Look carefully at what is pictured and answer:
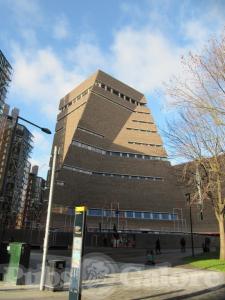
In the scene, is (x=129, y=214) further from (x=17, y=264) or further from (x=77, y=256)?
(x=77, y=256)

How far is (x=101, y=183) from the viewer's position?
7175 cm

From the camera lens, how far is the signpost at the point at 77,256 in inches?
330

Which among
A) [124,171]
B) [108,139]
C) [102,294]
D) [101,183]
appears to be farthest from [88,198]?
[102,294]

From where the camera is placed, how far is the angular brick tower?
6819 cm

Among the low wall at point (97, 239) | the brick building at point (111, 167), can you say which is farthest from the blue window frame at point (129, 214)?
the low wall at point (97, 239)

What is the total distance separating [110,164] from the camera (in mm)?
74500

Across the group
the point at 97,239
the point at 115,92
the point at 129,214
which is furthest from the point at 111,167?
the point at 97,239

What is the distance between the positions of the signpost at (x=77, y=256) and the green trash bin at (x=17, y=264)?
4008 millimetres

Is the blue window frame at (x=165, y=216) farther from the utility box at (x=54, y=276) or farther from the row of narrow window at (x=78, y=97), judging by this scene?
the utility box at (x=54, y=276)

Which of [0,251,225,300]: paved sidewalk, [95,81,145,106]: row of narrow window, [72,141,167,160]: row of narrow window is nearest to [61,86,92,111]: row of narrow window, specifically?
[95,81,145,106]: row of narrow window

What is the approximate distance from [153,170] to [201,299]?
215 feet

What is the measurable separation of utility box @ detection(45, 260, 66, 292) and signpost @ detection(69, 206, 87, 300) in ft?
8.96

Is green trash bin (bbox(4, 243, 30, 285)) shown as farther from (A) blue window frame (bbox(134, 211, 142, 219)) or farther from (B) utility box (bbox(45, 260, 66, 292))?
(A) blue window frame (bbox(134, 211, 142, 219))

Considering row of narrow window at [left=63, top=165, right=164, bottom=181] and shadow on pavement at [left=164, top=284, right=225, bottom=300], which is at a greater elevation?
row of narrow window at [left=63, top=165, right=164, bottom=181]
